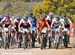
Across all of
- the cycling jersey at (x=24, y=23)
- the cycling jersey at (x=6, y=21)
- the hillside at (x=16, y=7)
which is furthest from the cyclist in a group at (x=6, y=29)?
the cycling jersey at (x=24, y=23)

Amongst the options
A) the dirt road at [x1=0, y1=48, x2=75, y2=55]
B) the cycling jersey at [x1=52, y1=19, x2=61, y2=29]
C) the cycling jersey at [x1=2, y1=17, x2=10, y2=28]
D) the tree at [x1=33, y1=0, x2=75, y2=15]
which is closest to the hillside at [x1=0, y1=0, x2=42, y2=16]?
the cycling jersey at [x1=2, y1=17, x2=10, y2=28]

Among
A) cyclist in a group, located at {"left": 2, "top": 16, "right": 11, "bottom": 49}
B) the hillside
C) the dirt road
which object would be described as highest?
the hillside

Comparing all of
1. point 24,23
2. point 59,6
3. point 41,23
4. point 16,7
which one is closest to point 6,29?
point 24,23

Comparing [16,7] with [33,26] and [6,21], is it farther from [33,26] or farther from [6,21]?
[33,26]

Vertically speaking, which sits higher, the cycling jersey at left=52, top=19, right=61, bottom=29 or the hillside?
the hillside

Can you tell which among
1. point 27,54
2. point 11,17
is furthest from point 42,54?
point 11,17

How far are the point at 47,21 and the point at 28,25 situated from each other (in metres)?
0.36

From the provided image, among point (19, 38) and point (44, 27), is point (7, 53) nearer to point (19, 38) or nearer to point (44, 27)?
point (19, 38)

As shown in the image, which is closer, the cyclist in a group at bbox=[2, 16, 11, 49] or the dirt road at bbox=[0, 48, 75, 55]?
the dirt road at bbox=[0, 48, 75, 55]

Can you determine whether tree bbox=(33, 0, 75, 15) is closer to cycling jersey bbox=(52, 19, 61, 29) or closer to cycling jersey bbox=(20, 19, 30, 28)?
cycling jersey bbox=(52, 19, 61, 29)

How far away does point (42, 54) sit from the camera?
4793 mm

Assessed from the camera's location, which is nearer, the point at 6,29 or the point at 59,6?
the point at 59,6

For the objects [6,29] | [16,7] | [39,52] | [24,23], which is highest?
[16,7]

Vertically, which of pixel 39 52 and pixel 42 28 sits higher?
pixel 42 28
